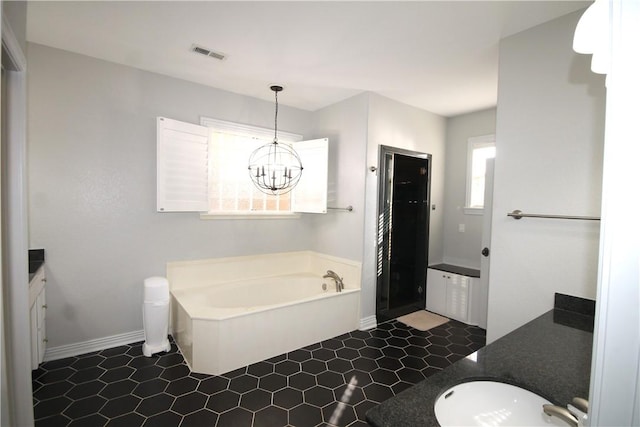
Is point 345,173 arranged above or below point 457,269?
above

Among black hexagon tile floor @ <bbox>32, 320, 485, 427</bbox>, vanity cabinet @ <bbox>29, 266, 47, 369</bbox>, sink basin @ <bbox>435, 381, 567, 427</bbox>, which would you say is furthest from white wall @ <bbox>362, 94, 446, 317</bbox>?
vanity cabinet @ <bbox>29, 266, 47, 369</bbox>

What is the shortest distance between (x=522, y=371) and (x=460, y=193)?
3476 millimetres

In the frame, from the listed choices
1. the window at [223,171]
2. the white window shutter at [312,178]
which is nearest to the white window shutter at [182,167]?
the window at [223,171]

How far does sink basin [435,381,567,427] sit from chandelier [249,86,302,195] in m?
3.03

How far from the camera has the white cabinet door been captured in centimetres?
393

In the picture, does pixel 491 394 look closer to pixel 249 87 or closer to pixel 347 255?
pixel 347 255

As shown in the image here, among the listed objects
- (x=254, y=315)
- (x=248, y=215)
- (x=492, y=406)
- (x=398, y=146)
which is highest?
(x=398, y=146)

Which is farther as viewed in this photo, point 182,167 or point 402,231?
point 402,231

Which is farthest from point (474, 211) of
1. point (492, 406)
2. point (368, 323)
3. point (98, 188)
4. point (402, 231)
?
point (98, 188)

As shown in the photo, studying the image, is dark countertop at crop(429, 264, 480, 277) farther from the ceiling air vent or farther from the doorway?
the ceiling air vent

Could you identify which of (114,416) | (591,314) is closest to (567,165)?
(591,314)

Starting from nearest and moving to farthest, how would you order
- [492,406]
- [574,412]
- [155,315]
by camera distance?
[574,412] → [492,406] → [155,315]

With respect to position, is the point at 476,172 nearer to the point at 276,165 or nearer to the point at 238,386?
the point at 276,165

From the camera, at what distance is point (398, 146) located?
380 cm
